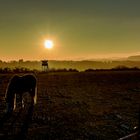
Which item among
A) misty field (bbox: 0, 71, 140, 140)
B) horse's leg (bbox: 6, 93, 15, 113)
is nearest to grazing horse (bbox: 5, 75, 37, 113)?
horse's leg (bbox: 6, 93, 15, 113)

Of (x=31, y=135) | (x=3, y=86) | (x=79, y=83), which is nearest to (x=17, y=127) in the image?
(x=31, y=135)

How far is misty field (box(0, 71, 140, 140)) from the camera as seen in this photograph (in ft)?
43.4

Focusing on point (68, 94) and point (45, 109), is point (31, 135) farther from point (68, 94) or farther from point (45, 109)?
point (68, 94)

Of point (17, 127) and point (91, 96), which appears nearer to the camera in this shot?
point (17, 127)

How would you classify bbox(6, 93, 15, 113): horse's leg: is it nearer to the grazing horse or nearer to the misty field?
the grazing horse

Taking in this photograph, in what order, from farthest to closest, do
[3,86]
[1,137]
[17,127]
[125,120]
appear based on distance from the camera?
[3,86]
[125,120]
[17,127]
[1,137]

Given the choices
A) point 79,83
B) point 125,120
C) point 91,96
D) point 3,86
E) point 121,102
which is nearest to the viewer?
point 125,120

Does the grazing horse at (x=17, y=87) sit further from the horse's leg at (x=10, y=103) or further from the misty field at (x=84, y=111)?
the misty field at (x=84, y=111)

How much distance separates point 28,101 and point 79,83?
1036cm

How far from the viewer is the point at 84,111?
17141 mm

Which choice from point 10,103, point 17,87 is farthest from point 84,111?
point 10,103

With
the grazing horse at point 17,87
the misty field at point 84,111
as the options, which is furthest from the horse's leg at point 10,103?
the misty field at point 84,111

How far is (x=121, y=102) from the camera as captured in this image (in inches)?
784

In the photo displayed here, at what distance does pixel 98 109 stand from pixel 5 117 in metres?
5.05
